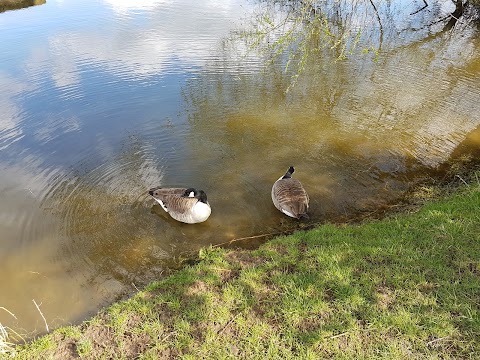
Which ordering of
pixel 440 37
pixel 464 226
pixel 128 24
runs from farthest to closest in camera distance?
pixel 128 24
pixel 440 37
pixel 464 226

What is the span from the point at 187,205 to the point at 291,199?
2.03 meters

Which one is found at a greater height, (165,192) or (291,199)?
(291,199)

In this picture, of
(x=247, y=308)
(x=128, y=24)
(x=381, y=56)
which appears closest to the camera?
(x=247, y=308)

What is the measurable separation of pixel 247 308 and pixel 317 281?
41.8 inches

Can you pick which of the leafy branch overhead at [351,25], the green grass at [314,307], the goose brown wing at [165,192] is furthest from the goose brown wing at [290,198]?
the leafy branch overhead at [351,25]

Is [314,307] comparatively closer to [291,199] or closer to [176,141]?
[291,199]

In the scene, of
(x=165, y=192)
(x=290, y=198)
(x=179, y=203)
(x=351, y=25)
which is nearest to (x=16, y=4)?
(x=351, y=25)

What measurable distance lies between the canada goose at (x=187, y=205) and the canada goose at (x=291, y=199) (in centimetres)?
143

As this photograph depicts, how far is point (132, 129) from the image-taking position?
10352mm

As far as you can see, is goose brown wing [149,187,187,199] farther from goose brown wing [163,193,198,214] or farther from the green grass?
the green grass

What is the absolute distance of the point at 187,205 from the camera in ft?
22.9

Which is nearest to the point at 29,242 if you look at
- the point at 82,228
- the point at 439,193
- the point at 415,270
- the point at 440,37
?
the point at 82,228

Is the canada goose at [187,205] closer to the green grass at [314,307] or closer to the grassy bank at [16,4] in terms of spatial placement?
the green grass at [314,307]

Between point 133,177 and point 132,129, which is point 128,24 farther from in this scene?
point 133,177
